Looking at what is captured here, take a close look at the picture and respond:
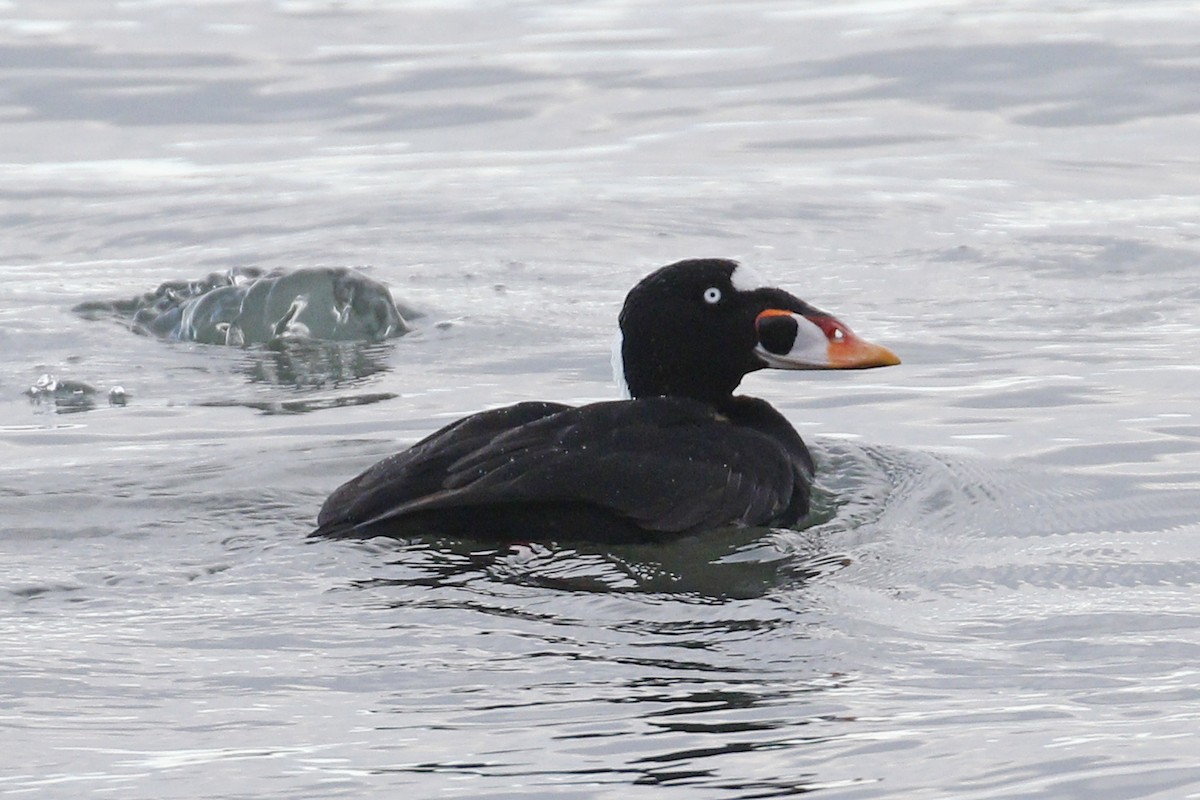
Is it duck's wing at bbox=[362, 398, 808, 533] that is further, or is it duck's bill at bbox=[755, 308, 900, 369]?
duck's bill at bbox=[755, 308, 900, 369]

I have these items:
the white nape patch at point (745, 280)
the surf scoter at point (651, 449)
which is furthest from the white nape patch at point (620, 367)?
the white nape patch at point (745, 280)

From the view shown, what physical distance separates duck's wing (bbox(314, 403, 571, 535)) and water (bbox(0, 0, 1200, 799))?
0.44 feet

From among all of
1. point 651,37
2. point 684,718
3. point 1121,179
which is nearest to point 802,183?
point 1121,179

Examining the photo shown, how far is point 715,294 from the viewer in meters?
6.40

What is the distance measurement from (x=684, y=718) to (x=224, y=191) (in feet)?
27.0

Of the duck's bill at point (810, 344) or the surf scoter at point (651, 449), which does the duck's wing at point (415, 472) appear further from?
the duck's bill at point (810, 344)

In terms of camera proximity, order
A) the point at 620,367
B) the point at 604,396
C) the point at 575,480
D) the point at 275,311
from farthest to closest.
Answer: the point at 275,311
the point at 604,396
the point at 620,367
the point at 575,480

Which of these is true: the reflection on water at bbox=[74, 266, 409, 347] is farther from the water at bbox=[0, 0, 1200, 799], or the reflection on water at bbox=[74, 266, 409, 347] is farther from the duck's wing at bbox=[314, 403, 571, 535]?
the duck's wing at bbox=[314, 403, 571, 535]

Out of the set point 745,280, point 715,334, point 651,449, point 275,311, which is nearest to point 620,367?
point 715,334

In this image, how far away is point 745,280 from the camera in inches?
254

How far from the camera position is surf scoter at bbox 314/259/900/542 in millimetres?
5570

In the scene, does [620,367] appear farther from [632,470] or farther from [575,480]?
[575,480]

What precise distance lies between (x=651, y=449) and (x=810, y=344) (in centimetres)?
88

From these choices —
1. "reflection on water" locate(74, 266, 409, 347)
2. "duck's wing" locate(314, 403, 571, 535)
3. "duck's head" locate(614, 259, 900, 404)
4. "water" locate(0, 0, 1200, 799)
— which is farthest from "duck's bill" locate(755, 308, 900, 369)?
"reflection on water" locate(74, 266, 409, 347)
